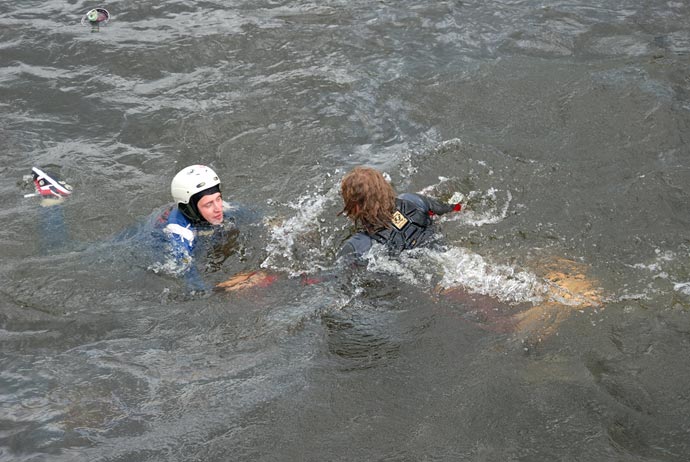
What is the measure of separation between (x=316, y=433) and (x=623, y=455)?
7.41 ft

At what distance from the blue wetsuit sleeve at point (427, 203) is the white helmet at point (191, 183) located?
203 centimetres

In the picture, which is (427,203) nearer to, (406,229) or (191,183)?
(406,229)

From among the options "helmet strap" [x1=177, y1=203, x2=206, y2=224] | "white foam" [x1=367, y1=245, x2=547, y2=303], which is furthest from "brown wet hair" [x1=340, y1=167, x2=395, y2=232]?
"helmet strap" [x1=177, y1=203, x2=206, y2=224]

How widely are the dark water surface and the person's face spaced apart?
0.64 metres

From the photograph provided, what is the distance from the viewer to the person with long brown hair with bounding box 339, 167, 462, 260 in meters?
6.90

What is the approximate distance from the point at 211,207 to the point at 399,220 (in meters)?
2.07

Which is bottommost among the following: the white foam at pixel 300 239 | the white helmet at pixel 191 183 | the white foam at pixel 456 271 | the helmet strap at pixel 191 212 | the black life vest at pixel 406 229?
the white foam at pixel 300 239

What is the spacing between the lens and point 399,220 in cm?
714

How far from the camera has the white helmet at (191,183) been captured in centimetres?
777

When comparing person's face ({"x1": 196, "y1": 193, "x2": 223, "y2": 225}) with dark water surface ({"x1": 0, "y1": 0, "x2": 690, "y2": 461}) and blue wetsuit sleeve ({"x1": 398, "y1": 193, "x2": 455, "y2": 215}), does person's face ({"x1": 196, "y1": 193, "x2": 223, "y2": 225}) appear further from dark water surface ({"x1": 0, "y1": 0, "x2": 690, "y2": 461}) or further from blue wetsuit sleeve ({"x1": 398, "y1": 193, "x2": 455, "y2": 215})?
blue wetsuit sleeve ({"x1": 398, "y1": 193, "x2": 455, "y2": 215})

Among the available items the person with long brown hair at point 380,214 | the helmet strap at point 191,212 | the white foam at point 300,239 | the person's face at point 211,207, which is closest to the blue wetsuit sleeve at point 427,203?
the person with long brown hair at point 380,214

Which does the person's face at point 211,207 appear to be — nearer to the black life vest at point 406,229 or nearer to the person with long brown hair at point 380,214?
the person with long brown hair at point 380,214

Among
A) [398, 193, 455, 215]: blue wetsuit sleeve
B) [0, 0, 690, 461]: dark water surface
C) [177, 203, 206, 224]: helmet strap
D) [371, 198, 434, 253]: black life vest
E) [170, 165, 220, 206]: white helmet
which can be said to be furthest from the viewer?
[177, 203, 206, 224]: helmet strap

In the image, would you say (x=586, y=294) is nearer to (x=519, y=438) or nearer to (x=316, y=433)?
(x=519, y=438)
